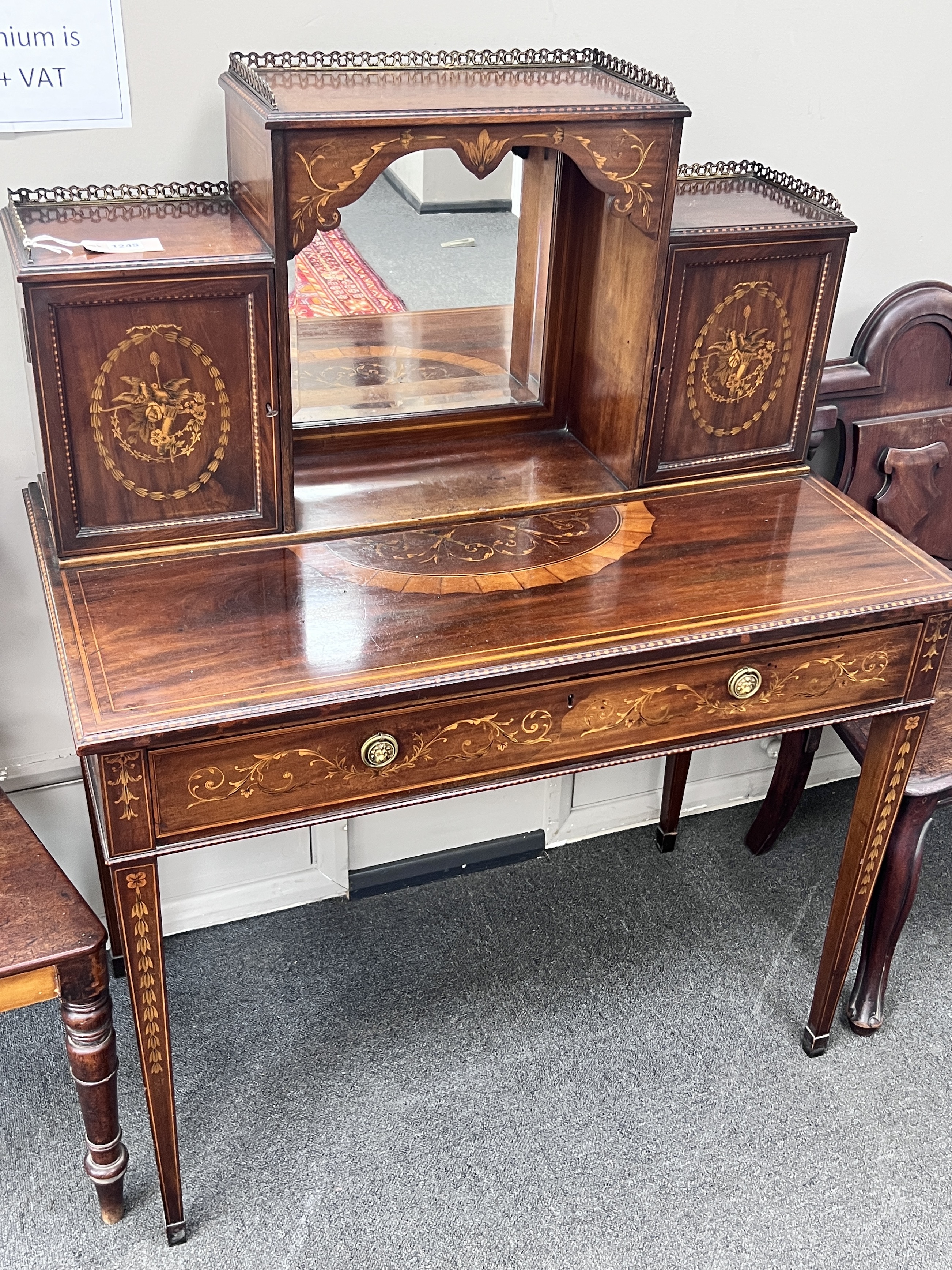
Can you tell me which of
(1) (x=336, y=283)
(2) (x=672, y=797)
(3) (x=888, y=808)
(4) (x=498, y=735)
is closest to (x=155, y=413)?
(1) (x=336, y=283)

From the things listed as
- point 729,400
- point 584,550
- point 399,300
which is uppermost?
point 399,300

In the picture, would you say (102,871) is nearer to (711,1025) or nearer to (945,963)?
(711,1025)

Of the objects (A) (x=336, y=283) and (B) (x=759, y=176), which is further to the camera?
(B) (x=759, y=176)

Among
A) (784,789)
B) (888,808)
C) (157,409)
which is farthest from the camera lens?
(784,789)

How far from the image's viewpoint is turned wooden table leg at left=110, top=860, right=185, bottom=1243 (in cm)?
145

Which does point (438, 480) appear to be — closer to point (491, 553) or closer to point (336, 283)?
point (491, 553)

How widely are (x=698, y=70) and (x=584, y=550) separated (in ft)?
2.65

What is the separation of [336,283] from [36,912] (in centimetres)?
95

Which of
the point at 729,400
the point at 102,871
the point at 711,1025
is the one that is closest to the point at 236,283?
the point at 729,400

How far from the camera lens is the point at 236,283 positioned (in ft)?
5.00

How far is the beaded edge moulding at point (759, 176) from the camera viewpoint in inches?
73.2

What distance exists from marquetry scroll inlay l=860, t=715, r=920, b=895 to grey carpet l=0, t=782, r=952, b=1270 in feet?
1.23

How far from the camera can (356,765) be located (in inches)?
58.5

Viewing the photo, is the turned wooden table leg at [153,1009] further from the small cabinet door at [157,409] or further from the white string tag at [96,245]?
the white string tag at [96,245]
